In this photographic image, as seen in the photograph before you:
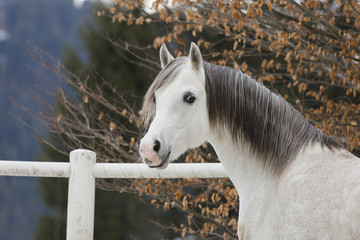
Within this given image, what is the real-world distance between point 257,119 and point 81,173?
4.54 feet

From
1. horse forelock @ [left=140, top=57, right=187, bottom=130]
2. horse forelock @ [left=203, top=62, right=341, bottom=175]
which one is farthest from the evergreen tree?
horse forelock @ [left=203, top=62, right=341, bottom=175]

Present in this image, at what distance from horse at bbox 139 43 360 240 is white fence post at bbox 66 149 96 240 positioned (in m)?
0.88

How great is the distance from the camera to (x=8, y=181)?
5812 centimetres

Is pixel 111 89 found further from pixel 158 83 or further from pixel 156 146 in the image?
pixel 156 146

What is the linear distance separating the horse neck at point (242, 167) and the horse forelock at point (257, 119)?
0.09ft

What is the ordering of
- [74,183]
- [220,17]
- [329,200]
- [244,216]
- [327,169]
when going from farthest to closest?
[220,17]
[74,183]
[244,216]
[327,169]
[329,200]

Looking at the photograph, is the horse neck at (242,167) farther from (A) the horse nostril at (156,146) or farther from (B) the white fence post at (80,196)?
(B) the white fence post at (80,196)

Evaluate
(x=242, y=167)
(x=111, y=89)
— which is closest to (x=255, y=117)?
(x=242, y=167)

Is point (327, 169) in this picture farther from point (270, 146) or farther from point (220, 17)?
point (220, 17)

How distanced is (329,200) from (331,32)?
2621 millimetres

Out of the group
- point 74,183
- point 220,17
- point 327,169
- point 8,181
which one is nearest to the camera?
point 327,169

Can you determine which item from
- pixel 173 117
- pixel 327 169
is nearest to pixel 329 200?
pixel 327 169

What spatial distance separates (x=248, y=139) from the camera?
2.31m

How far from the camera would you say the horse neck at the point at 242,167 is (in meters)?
2.25
